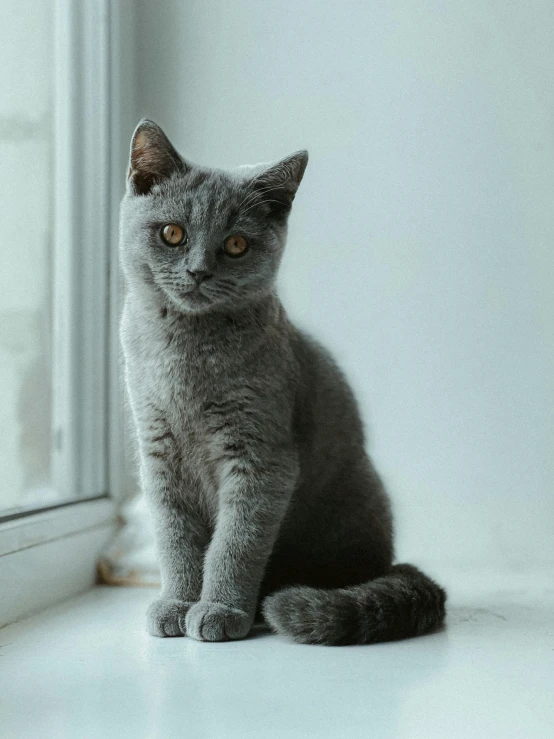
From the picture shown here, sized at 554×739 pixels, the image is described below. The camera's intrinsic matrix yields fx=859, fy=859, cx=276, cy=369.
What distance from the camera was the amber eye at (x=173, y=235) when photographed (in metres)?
1.23

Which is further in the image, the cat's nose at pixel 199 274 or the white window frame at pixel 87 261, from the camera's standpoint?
the white window frame at pixel 87 261

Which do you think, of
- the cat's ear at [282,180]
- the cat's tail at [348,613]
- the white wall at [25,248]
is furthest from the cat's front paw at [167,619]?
the cat's ear at [282,180]

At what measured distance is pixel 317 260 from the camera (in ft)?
6.17

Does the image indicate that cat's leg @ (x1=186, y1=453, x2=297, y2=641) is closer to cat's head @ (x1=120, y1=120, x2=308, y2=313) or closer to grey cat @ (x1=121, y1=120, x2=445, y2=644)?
grey cat @ (x1=121, y1=120, x2=445, y2=644)

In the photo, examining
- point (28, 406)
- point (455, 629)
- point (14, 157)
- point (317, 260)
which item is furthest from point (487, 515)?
point (14, 157)

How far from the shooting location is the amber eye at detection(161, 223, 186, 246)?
123cm

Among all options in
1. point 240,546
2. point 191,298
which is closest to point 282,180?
point 191,298

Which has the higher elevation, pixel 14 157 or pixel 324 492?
pixel 14 157

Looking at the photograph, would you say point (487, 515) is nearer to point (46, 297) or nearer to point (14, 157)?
point (46, 297)

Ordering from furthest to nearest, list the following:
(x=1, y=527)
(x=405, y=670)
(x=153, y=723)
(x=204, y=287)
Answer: (x=1, y=527), (x=204, y=287), (x=405, y=670), (x=153, y=723)

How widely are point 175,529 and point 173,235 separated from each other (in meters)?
0.44

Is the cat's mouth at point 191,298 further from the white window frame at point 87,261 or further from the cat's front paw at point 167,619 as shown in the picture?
the white window frame at point 87,261

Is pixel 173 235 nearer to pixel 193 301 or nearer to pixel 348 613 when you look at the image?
pixel 193 301

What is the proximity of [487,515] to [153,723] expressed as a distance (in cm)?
104
